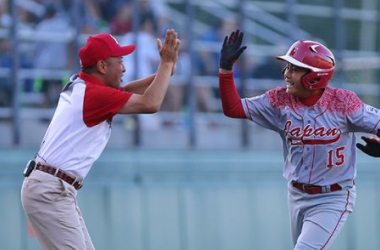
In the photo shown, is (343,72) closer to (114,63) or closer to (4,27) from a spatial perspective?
(4,27)

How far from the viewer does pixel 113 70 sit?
7.23 meters

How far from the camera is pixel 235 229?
11.6 m

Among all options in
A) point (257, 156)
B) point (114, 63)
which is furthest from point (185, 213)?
point (114, 63)

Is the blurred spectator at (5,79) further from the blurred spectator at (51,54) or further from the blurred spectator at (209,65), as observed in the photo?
the blurred spectator at (209,65)

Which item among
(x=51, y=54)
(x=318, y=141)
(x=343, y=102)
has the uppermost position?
(x=51, y=54)

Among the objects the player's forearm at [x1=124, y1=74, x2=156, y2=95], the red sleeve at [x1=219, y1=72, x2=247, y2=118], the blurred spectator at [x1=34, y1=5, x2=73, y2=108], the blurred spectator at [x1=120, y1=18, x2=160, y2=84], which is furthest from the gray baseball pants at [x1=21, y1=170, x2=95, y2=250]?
the blurred spectator at [x1=120, y1=18, x2=160, y2=84]

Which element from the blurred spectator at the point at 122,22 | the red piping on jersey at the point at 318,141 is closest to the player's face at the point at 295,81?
the red piping on jersey at the point at 318,141

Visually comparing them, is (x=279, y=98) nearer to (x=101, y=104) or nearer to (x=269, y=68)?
(x=101, y=104)

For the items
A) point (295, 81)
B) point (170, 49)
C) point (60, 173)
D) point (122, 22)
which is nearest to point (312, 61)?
point (295, 81)

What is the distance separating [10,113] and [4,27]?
0.87 meters

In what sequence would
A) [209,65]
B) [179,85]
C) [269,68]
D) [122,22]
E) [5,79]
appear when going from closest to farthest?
1. [5,79]
2. [122,22]
3. [179,85]
4. [209,65]
5. [269,68]

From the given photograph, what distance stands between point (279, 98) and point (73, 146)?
170cm

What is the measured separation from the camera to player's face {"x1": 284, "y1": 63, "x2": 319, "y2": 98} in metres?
7.69

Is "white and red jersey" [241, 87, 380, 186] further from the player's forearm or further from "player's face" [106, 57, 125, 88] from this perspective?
"player's face" [106, 57, 125, 88]
